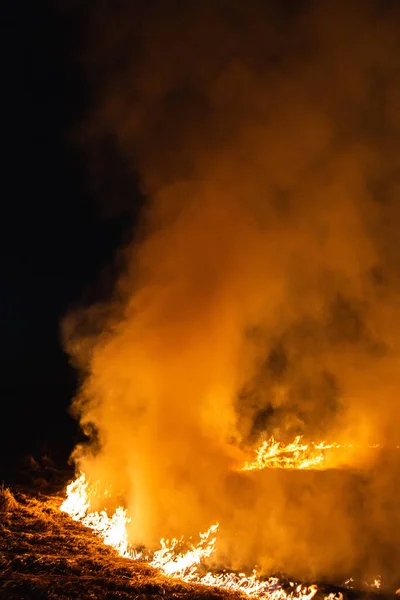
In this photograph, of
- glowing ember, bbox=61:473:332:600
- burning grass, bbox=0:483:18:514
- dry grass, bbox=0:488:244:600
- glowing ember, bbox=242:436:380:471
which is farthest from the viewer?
glowing ember, bbox=242:436:380:471

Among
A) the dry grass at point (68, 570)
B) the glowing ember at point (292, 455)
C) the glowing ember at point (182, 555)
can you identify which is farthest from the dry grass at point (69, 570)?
the glowing ember at point (292, 455)

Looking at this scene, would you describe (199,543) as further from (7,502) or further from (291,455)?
(7,502)

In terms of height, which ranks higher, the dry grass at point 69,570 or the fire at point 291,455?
the fire at point 291,455

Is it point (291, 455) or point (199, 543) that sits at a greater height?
point (291, 455)

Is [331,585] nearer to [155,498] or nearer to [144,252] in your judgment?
[155,498]

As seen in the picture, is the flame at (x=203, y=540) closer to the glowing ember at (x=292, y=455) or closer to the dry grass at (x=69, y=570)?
the glowing ember at (x=292, y=455)

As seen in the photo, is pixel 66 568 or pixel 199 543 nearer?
pixel 66 568

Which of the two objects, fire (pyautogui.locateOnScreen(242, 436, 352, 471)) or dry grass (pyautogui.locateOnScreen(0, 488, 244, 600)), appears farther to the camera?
fire (pyautogui.locateOnScreen(242, 436, 352, 471))

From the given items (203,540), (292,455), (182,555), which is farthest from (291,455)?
(182,555)

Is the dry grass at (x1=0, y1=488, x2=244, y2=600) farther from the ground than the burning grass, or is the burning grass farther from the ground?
the burning grass

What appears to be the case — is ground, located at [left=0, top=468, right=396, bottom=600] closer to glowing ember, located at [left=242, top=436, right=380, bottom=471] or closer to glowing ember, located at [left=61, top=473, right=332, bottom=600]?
glowing ember, located at [left=61, top=473, right=332, bottom=600]

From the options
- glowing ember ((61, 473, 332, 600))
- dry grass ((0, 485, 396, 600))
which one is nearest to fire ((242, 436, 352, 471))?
glowing ember ((61, 473, 332, 600))

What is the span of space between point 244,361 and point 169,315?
154 centimetres

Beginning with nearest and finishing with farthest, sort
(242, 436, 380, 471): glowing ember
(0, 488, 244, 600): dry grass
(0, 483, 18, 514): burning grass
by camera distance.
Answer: (0, 488, 244, 600): dry grass < (0, 483, 18, 514): burning grass < (242, 436, 380, 471): glowing ember
